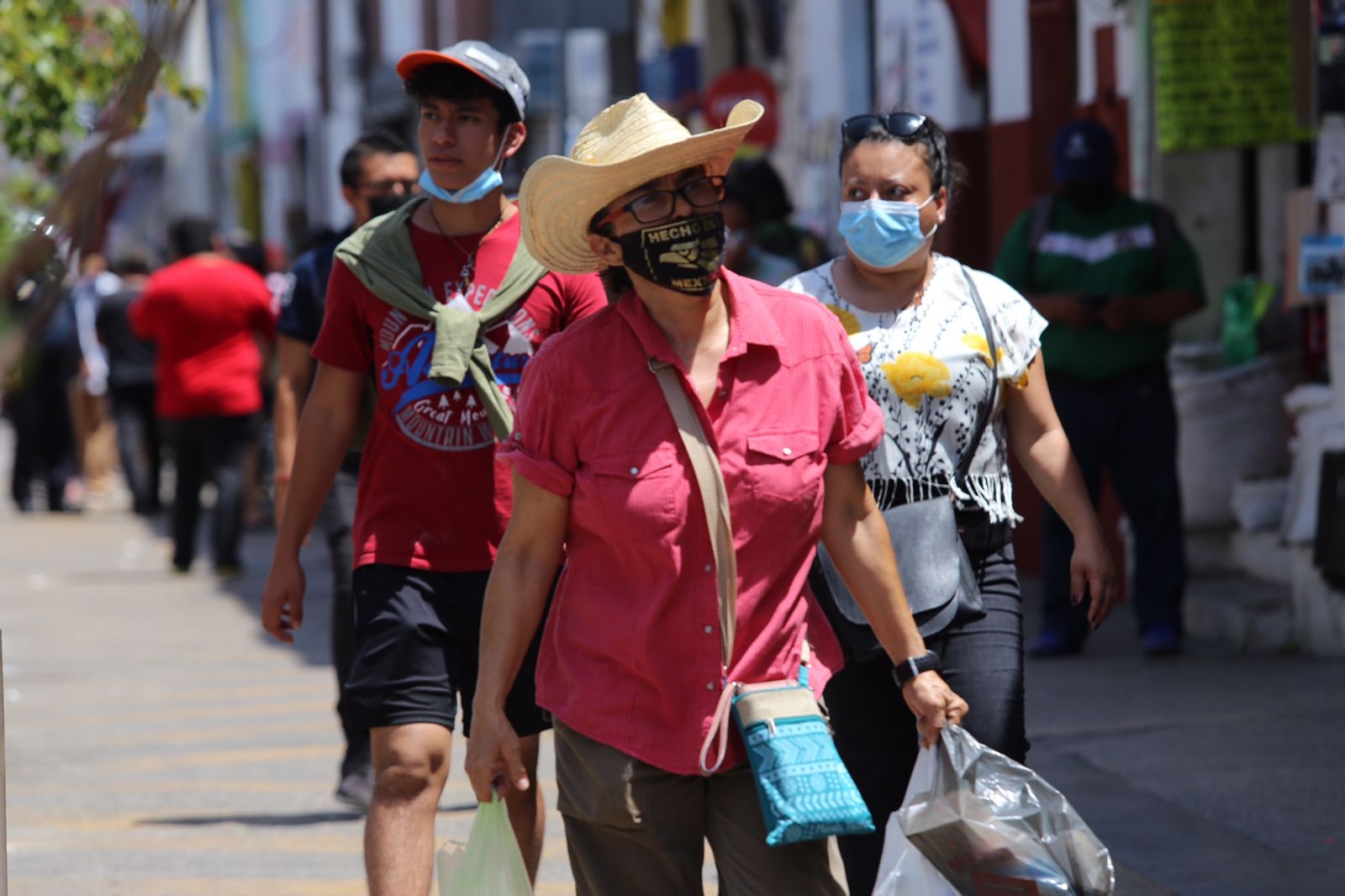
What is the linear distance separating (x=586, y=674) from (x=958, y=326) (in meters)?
1.31

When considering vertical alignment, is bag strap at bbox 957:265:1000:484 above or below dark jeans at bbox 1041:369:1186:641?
above

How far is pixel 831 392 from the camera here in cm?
402

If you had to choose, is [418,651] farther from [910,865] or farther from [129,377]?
[129,377]

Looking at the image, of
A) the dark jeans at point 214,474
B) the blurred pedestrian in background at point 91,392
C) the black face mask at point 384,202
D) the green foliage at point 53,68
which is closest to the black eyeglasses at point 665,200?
the black face mask at point 384,202

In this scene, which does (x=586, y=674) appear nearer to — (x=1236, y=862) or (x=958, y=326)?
(x=958, y=326)

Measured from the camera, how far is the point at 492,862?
395cm

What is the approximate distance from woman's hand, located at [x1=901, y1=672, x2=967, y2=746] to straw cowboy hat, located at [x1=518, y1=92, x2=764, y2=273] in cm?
93

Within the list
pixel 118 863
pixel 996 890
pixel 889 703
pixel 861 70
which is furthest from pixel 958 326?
pixel 861 70

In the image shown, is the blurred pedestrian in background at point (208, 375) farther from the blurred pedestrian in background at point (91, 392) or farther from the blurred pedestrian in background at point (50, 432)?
the blurred pedestrian in background at point (91, 392)

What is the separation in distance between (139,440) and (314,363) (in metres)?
11.7

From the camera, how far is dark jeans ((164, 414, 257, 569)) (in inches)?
566

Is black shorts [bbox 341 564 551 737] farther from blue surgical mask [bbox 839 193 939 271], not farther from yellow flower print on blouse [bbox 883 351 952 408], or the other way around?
blue surgical mask [bbox 839 193 939 271]

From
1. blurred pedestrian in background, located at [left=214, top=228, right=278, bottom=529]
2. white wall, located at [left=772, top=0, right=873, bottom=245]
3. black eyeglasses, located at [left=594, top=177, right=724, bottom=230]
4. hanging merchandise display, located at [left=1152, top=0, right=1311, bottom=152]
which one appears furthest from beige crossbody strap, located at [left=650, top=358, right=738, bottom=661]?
blurred pedestrian in background, located at [left=214, top=228, right=278, bottom=529]

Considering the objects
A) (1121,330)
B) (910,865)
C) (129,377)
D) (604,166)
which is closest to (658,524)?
(604,166)
